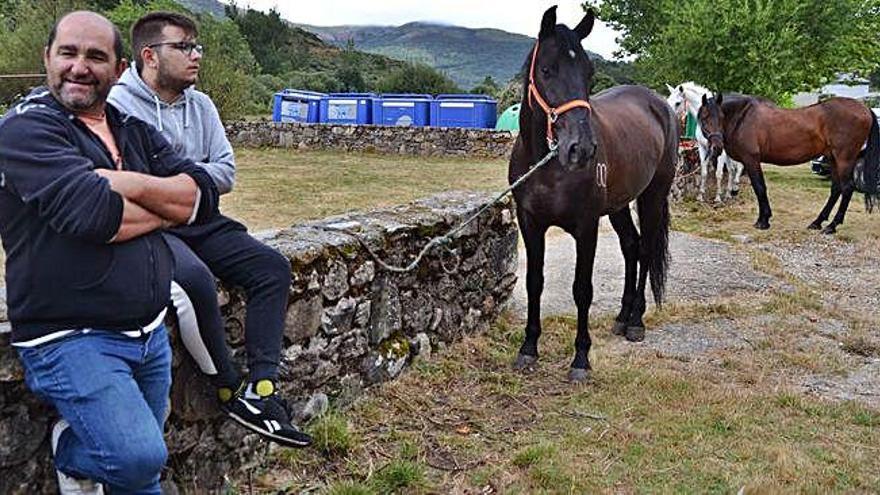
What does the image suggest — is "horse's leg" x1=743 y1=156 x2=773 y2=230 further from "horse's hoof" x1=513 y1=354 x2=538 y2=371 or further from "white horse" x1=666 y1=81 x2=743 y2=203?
"horse's hoof" x1=513 y1=354 x2=538 y2=371

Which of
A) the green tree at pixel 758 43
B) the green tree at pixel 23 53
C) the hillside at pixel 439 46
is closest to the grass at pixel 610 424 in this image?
the green tree at pixel 758 43

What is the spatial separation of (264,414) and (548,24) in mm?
2565

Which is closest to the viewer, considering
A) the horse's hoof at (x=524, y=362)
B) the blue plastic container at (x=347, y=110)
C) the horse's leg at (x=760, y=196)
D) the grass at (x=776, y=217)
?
the horse's hoof at (x=524, y=362)

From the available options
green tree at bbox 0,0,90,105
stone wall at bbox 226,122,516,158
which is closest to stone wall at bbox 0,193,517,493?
stone wall at bbox 226,122,516,158

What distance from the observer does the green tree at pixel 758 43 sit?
15188 millimetres

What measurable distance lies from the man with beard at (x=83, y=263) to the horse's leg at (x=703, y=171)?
11496 mm

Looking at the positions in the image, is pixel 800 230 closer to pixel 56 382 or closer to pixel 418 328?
pixel 418 328

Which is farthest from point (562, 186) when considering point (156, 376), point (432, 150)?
point (432, 150)

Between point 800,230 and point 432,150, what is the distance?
10780mm

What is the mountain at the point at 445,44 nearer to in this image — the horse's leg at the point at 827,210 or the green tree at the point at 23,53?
the green tree at the point at 23,53

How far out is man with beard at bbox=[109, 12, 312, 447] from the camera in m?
2.56

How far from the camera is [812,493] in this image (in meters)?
3.14

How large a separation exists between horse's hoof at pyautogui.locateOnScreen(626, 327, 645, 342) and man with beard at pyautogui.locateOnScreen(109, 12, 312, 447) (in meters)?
3.33

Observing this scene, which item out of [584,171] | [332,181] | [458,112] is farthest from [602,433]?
[458,112]
